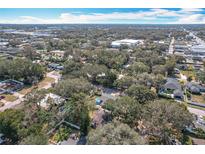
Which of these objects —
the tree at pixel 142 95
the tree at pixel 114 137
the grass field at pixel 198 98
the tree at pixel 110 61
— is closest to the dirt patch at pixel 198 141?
the tree at pixel 142 95

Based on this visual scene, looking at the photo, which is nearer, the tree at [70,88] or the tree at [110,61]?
the tree at [70,88]

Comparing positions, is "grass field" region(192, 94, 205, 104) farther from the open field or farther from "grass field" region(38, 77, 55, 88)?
the open field

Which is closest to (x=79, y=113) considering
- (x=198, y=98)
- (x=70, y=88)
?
(x=70, y=88)

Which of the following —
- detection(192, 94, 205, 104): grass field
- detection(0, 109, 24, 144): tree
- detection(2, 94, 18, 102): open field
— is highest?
detection(0, 109, 24, 144): tree

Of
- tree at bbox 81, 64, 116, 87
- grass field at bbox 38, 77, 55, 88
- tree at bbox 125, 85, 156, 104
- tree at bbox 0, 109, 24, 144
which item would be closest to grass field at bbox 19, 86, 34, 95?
grass field at bbox 38, 77, 55, 88

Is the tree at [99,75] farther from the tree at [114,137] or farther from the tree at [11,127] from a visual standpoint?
the tree at [114,137]

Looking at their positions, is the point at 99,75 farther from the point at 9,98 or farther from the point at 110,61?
the point at 9,98
